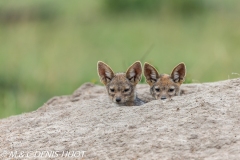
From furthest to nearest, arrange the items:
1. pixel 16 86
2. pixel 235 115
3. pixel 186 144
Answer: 1. pixel 16 86
2. pixel 235 115
3. pixel 186 144

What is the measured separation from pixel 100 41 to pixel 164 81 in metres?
7.64

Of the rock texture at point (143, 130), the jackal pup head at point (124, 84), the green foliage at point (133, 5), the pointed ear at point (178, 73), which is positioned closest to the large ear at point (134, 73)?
the jackal pup head at point (124, 84)

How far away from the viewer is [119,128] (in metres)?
6.91

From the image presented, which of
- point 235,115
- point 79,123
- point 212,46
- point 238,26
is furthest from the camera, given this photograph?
point 238,26

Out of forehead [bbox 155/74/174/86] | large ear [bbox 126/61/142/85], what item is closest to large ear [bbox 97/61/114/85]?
large ear [bbox 126/61/142/85]

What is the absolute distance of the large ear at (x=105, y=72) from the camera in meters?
9.34

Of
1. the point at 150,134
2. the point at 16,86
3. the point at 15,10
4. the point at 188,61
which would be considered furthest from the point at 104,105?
the point at 15,10

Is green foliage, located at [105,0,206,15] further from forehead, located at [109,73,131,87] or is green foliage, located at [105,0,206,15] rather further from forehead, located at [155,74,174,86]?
forehead, located at [109,73,131,87]

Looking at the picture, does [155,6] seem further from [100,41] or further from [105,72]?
[105,72]

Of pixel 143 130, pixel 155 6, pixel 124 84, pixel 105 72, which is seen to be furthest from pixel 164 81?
pixel 155 6

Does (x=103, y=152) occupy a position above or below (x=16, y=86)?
above

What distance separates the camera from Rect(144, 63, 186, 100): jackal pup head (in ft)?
30.2

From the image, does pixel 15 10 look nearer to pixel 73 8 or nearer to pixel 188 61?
pixel 73 8

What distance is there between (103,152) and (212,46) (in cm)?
990
